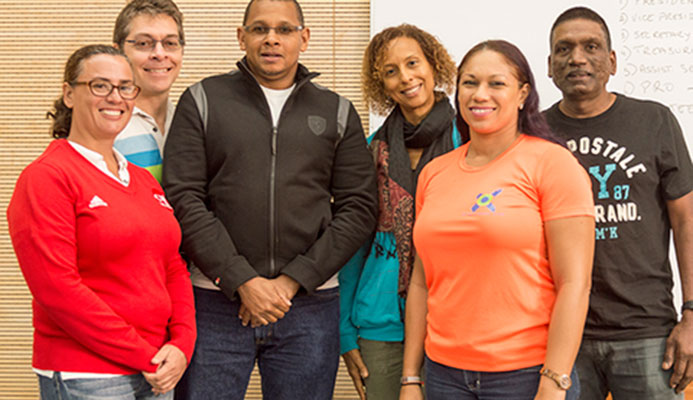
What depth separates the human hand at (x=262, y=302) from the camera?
1.73m

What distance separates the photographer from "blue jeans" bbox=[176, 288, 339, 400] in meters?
1.80

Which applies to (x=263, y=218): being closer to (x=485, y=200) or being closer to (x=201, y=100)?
(x=201, y=100)

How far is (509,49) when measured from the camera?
1562 millimetres

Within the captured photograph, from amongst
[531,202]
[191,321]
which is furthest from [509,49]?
[191,321]

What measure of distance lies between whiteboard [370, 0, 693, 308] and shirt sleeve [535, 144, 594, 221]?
1600mm

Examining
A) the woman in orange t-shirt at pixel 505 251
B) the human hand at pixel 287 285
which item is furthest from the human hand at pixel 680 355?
the human hand at pixel 287 285

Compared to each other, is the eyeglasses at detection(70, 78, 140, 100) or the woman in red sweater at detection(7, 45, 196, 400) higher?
the eyeglasses at detection(70, 78, 140, 100)

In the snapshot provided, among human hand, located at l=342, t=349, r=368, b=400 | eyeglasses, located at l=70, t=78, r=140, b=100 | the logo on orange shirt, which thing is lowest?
human hand, located at l=342, t=349, r=368, b=400

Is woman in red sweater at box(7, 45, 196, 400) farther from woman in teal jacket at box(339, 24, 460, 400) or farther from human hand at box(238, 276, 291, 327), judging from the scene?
woman in teal jacket at box(339, 24, 460, 400)

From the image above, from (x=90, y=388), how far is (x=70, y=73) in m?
0.79

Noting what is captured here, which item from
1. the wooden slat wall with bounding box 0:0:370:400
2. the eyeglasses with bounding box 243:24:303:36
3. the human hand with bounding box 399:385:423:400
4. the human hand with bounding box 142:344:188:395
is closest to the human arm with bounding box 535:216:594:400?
the human hand with bounding box 399:385:423:400

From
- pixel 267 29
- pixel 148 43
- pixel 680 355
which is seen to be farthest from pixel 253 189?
pixel 680 355

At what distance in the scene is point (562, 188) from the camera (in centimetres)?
139

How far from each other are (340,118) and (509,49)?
0.61m
